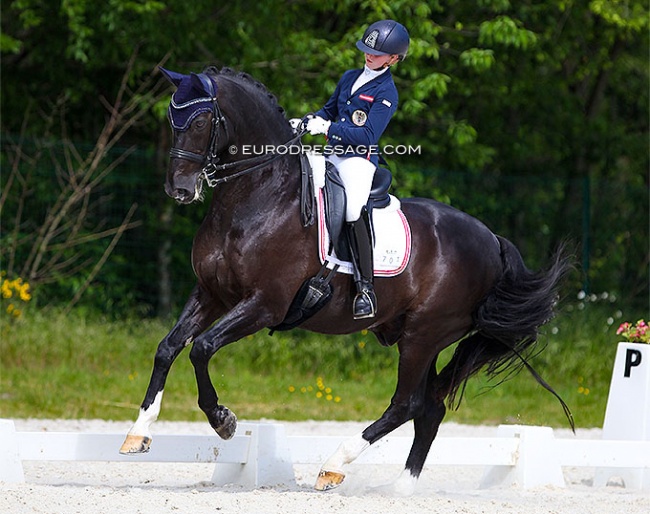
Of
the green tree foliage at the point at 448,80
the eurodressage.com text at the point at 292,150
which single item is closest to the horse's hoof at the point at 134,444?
the eurodressage.com text at the point at 292,150

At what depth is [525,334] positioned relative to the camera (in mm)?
6727

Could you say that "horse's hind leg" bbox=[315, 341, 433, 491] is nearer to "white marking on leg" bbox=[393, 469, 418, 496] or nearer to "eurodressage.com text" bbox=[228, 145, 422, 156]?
"white marking on leg" bbox=[393, 469, 418, 496]

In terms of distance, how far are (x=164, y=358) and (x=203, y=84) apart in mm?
1395

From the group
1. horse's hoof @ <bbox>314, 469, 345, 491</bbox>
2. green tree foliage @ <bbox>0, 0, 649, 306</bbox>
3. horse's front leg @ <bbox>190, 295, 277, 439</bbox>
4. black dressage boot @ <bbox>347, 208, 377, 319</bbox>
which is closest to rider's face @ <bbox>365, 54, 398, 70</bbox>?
black dressage boot @ <bbox>347, 208, 377, 319</bbox>

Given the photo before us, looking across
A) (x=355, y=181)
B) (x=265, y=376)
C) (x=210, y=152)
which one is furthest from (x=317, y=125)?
(x=265, y=376)

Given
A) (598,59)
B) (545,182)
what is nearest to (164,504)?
(545,182)

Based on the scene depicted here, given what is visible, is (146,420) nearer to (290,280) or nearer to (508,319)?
(290,280)

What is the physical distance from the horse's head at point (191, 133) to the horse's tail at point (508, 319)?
7.11ft

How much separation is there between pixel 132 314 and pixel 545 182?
5536 mm

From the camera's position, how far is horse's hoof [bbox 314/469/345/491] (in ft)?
19.7

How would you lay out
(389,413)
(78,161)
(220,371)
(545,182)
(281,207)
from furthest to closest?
(545,182) → (78,161) → (220,371) → (389,413) → (281,207)

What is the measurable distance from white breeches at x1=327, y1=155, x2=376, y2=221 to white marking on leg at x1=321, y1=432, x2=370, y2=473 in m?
1.26

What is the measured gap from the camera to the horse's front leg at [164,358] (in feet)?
17.8

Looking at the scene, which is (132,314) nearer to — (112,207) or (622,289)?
(112,207)
